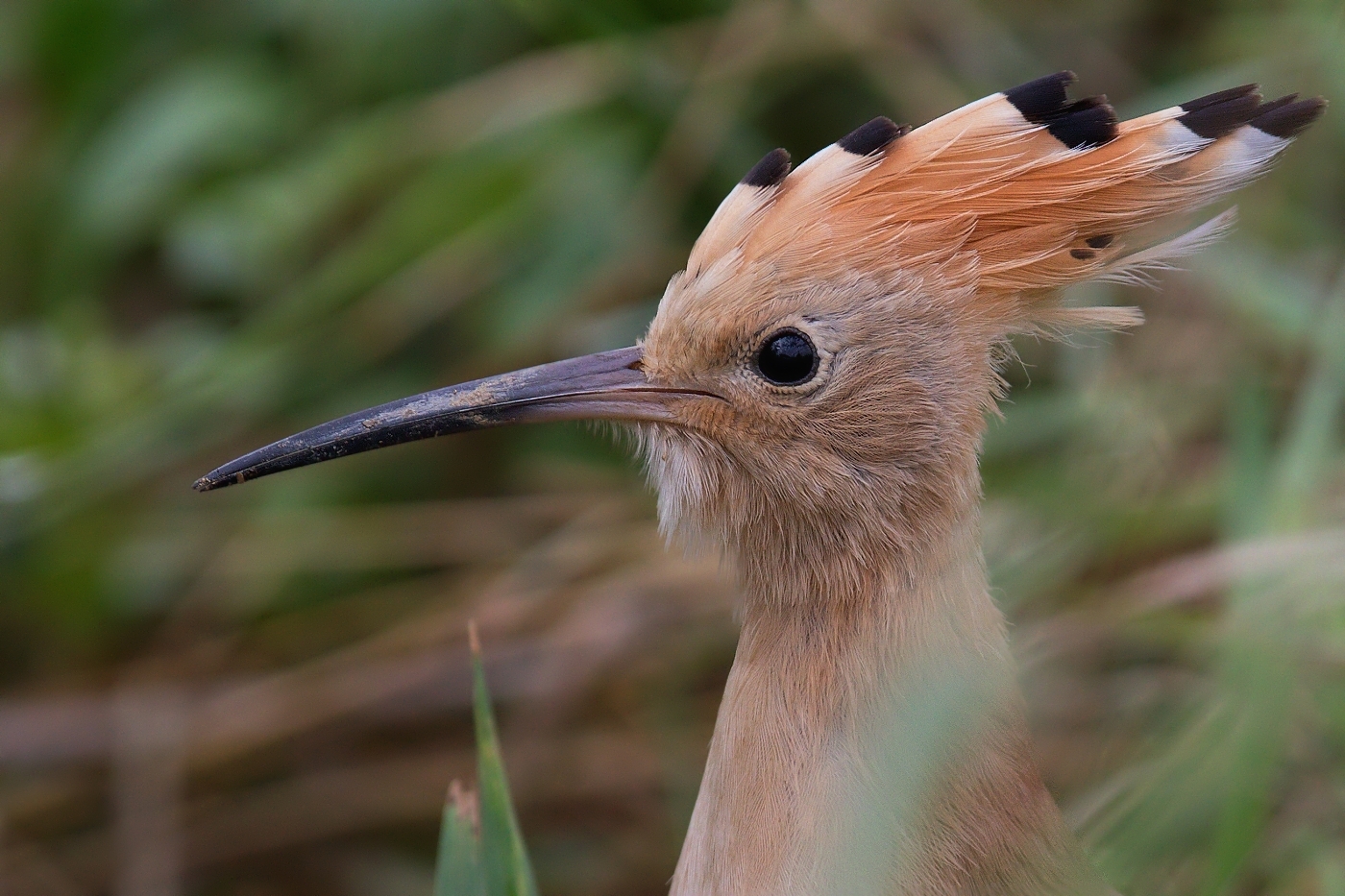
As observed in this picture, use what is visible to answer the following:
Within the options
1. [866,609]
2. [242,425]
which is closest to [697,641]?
[242,425]

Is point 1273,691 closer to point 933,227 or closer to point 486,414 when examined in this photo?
point 933,227

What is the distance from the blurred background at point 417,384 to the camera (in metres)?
2.70

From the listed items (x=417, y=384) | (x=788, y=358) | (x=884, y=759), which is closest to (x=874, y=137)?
(x=788, y=358)

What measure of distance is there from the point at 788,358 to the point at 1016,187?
30cm

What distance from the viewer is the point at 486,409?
1648mm

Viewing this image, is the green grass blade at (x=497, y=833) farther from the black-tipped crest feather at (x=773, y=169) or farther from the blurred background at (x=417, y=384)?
the blurred background at (x=417, y=384)

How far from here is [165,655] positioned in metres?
2.96

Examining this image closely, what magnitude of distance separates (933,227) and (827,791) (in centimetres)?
60

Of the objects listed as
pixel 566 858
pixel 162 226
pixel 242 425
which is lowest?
pixel 566 858

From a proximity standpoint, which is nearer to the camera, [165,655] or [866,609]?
[866,609]

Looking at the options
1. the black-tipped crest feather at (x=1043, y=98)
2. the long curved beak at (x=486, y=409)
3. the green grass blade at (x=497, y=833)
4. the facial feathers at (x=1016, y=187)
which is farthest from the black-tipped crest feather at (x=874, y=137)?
the green grass blade at (x=497, y=833)

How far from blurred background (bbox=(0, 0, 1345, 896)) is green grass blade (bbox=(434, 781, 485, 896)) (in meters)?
1.09

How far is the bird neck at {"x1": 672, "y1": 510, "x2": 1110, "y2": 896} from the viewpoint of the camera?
1472 millimetres

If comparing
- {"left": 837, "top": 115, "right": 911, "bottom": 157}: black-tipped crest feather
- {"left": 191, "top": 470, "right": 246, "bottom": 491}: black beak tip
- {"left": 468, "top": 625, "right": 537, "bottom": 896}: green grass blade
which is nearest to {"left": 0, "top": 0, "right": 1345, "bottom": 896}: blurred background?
{"left": 837, "top": 115, "right": 911, "bottom": 157}: black-tipped crest feather
